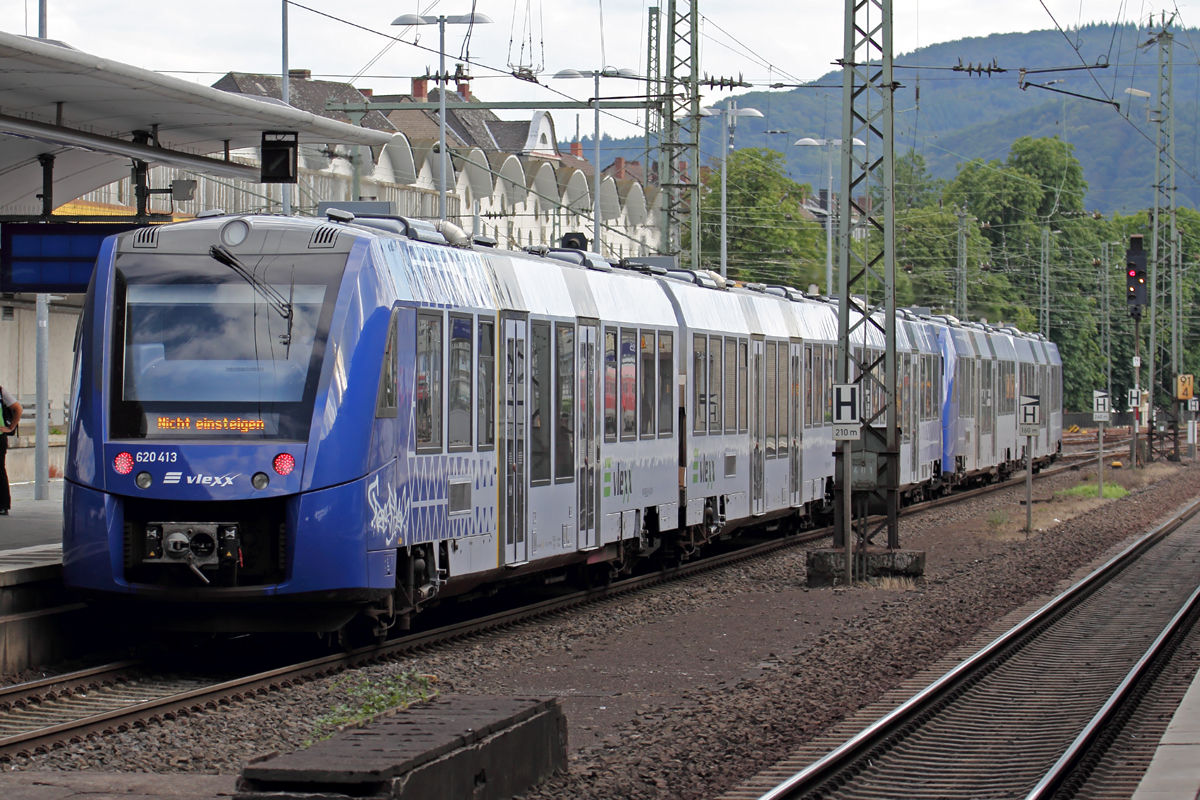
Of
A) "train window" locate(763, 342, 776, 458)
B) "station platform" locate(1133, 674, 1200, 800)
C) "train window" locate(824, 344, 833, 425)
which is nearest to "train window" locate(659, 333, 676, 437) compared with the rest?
"train window" locate(763, 342, 776, 458)

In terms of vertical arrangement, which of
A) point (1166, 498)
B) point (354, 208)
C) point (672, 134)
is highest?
point (672, 134)

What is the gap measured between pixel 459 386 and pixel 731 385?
25.2 feet

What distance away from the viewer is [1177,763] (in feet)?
28.6

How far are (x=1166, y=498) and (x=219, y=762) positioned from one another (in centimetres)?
3157

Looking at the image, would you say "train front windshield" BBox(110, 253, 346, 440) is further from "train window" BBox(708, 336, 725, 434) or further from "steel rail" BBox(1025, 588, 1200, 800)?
"train window" BBox(708, 336, 725, 434)

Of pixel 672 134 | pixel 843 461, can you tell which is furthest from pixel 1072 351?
pixel 843 461

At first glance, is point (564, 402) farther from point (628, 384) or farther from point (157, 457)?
point (157, 457)

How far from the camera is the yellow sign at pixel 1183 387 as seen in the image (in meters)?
50.2

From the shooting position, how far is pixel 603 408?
15711 millimetres

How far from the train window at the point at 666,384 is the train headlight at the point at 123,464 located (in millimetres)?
7275

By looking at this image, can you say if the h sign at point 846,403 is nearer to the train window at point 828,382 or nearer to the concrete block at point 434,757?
the train window at point 828,382

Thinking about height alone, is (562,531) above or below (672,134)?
below

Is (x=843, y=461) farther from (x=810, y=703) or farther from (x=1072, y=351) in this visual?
(x=1072, y=351)

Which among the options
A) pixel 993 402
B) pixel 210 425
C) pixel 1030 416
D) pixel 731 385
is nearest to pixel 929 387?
pixel 1030 416
